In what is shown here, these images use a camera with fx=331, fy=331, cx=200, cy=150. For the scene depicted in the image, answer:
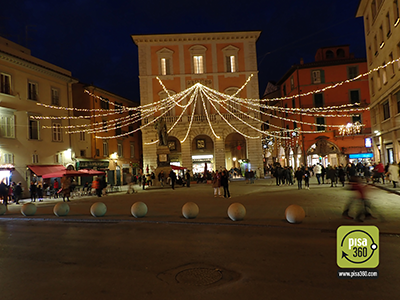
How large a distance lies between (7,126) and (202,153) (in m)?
22.7

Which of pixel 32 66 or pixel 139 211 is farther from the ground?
pixel 32 66

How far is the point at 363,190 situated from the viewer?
9922 mm

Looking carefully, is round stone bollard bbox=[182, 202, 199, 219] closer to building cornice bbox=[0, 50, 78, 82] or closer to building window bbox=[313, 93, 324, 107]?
building cornice bbox=[0, 50, 78, 82]

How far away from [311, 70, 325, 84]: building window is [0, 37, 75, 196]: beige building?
28.1 metres

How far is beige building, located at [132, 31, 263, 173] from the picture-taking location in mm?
38156

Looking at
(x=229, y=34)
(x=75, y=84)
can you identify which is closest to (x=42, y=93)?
(x=75, y=84)

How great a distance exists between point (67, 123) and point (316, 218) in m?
26.7

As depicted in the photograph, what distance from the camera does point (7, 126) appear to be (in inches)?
977

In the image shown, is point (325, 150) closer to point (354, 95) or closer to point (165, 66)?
point (354, 95)

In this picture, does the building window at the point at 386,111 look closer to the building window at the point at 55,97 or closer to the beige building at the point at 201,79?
the beige building at the point at 201,79

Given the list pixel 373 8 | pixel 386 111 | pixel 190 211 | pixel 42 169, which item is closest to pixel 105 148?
pixel 42 169

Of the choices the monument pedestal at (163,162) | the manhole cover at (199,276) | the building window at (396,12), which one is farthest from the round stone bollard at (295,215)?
the monument pedestal at (163,162)

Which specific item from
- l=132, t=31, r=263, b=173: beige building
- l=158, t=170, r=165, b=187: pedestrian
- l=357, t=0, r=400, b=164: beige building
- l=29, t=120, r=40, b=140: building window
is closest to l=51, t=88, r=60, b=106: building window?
l=29, t=120, r=40, b=140: building window

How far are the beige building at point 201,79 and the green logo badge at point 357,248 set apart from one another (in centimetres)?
3254
